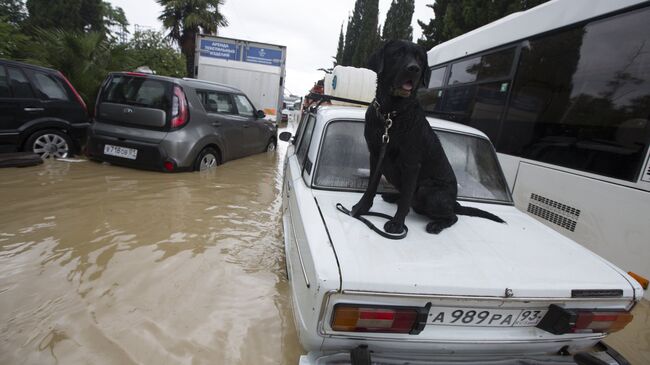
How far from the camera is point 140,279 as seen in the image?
2.82 metres

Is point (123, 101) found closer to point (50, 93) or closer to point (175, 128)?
point (175, 128)

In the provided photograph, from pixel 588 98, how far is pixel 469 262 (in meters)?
2.95

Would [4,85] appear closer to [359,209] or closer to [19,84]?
[19,84]

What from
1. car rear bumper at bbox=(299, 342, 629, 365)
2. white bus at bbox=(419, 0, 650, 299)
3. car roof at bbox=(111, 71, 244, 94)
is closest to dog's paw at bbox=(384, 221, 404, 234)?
car rear bumper at bbox=(299, 342, 629, 365)

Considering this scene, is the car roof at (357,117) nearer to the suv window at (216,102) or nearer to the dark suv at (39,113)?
the suv window at (216,102)

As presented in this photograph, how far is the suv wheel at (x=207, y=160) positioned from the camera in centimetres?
588

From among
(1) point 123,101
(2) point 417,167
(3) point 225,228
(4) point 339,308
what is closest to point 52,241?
(3) point 225,228

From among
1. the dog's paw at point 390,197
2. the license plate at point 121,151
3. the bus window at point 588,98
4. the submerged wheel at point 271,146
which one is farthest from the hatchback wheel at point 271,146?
the dog's paw at point 390,197

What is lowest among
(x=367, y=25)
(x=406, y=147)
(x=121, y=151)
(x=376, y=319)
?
(x=121, y=151)

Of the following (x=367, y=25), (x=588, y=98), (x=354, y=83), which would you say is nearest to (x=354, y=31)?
(x=367, y=25)

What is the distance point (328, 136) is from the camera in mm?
2691

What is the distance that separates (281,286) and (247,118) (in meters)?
5.18

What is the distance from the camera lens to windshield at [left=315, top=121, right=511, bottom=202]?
101 inches

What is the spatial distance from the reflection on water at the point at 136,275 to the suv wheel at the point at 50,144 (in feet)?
2.14
